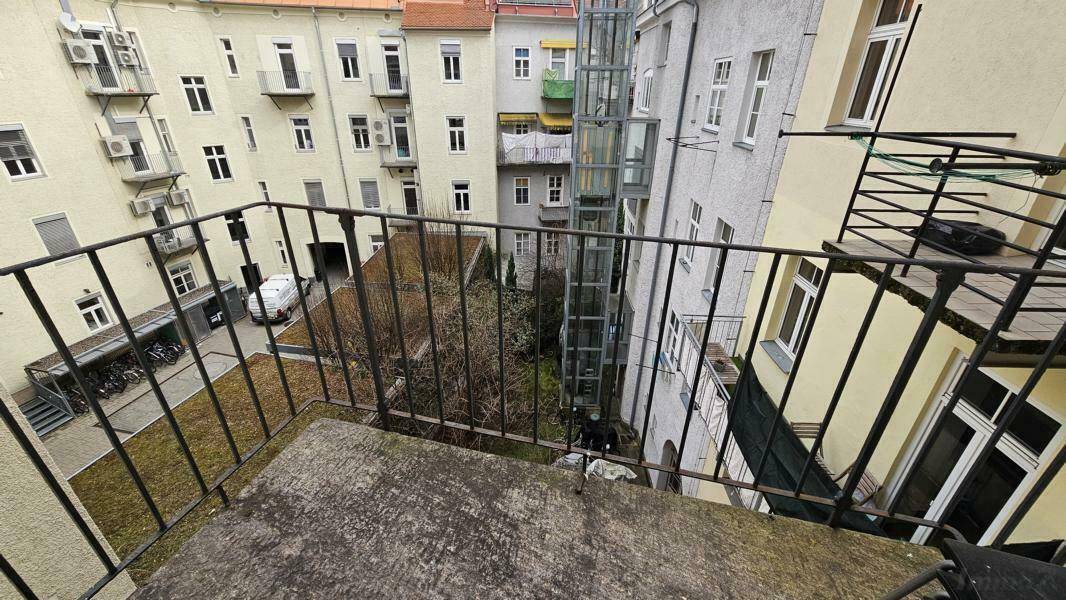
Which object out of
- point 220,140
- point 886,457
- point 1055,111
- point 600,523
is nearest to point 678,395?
point 886,457

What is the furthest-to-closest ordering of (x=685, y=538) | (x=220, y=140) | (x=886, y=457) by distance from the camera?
(x=220, y=140), (x=886, y=457), (x=685, y=538)

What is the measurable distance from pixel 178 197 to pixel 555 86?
13.7 m

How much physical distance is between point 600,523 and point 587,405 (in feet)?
34.2

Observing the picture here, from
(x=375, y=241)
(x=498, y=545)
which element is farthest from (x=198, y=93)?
(x=498, y=545)

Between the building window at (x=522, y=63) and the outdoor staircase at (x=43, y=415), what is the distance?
16.7m

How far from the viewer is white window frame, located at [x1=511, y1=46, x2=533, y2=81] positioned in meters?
15.7

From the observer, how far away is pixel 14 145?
32.9 ft

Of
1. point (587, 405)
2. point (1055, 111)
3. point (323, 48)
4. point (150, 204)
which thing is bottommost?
point (587, 405)

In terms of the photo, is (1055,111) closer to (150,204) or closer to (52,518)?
(52,518)

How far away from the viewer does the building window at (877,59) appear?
342 cm

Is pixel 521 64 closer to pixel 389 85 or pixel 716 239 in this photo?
pixel 389 85

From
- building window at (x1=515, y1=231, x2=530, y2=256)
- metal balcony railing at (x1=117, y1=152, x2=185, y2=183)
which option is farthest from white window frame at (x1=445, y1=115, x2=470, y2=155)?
metal balcony railing at (x1=117, y1=152, x2=185, y2=183)

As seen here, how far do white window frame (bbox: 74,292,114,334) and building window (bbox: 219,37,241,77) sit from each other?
857 centimetres

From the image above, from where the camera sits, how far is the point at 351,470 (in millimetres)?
1819
